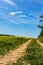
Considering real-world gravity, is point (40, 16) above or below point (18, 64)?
above

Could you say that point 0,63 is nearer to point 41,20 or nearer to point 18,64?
point 18,64

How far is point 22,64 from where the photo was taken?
51.5ft

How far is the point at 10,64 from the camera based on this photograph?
16.0 meters

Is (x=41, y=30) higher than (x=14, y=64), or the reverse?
(x=41, y=30)

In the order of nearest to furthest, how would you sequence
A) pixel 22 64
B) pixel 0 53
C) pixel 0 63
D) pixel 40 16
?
1. pixel 22 64
2. pixel 0 63
3. pixel 0 53
4. pixel 40 16

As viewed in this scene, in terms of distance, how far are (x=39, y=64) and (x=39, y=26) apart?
7484 centimetres

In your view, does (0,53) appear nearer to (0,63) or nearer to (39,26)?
(0,63)

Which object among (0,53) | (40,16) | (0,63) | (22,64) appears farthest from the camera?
(40,16)

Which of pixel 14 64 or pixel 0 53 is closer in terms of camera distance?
pixel 14 64

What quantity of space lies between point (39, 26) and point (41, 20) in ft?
8.61

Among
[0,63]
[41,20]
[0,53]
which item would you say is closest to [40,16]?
[41,20]

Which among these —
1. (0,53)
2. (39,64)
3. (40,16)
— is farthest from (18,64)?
(40,16)

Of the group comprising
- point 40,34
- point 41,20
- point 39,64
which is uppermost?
point 41,20

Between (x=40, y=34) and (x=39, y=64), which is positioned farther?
(x=40, y=34)
